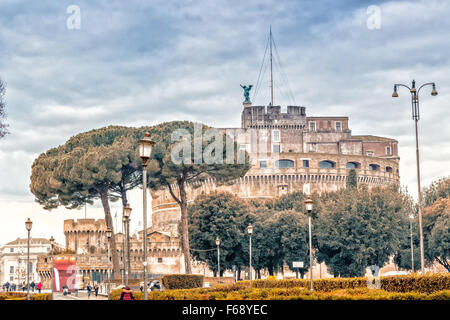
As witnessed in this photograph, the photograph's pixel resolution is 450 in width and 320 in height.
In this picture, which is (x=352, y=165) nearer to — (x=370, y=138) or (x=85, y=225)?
(x=370, y=138)

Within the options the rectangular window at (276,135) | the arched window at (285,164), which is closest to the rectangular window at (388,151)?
the rectangular window at (276,135)

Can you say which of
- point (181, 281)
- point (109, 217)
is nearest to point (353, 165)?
point (109, 217)

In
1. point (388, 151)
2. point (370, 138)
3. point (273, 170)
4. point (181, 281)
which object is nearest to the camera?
point (181, 281)

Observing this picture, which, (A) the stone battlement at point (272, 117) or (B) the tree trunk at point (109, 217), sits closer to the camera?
(B) the tree trunk at point (109, 217)

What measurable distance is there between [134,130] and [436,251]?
91.6 ft

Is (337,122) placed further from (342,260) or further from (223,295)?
(223,295)

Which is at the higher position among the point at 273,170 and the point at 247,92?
the point at 247,92

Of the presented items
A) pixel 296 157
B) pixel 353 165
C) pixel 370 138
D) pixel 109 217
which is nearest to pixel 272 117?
pixel 296 157

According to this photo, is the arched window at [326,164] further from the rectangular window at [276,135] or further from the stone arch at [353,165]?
the rectangular window at [276,135]

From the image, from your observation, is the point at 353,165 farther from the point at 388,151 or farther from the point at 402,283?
the point at 402,283

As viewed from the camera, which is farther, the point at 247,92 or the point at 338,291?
the point at 247,92

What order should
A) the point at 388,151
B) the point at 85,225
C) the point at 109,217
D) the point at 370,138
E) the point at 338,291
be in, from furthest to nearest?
the point at 370,138, the point at 388,151, the point at 85,225, the point at 109,217, the point at 338,291

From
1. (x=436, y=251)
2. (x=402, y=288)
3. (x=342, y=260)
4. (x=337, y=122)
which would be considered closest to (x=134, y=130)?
(x=342, y=260)

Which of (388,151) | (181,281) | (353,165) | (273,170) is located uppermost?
(388,151)
